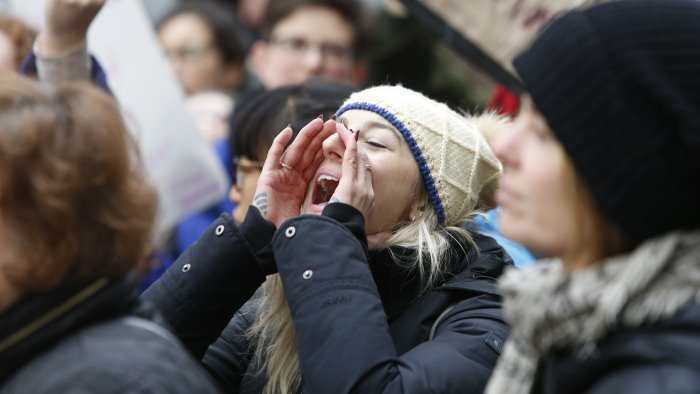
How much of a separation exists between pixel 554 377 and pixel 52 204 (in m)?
0.90

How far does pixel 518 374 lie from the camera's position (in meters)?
1.88

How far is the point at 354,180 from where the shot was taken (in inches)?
102

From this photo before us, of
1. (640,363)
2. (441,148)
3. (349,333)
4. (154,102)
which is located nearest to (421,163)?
(441,148)

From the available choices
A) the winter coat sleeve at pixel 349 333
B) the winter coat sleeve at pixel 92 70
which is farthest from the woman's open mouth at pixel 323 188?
the winter coat sleeve at pixel 92 70

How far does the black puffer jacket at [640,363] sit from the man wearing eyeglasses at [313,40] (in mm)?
3491

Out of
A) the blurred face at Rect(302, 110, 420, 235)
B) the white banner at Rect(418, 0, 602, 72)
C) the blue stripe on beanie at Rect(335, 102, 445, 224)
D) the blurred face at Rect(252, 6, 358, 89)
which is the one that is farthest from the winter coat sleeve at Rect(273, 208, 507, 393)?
the blurred face at Rect(252, 6, 358, 89)

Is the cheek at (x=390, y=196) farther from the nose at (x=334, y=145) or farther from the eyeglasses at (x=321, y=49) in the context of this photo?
the eyeglasses at (x=321, y=49)

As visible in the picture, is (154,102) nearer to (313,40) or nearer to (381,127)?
(313,40)

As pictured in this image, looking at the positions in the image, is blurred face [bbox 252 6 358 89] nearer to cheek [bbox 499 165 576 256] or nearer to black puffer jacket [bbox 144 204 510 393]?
black puffer jacket [bbox 144 204 510 393]

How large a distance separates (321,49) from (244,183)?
1.54 metres

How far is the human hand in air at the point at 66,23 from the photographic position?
328 cm

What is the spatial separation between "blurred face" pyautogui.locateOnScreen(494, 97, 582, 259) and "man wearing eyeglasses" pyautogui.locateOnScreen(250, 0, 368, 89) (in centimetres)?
322

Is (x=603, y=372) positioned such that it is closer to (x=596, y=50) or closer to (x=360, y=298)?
(x=596, y=50)

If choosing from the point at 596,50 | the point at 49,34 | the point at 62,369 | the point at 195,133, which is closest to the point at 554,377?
the point at 596,50
